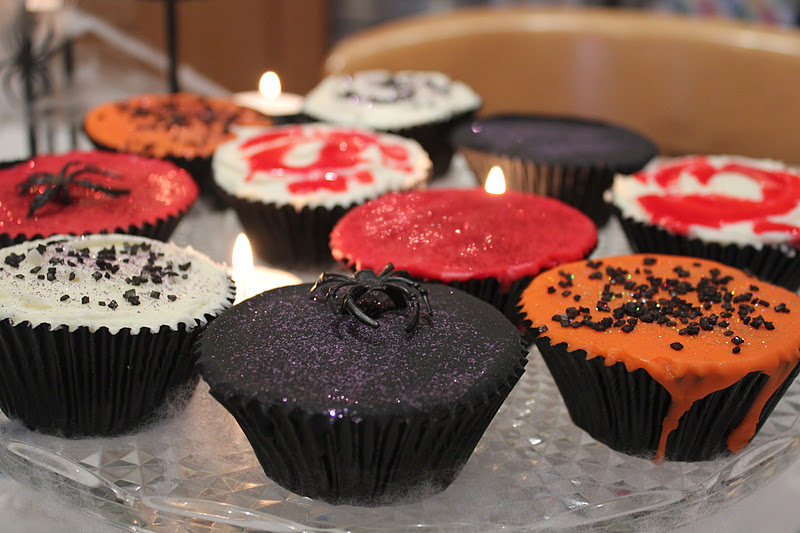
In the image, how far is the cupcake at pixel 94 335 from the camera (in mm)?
1826

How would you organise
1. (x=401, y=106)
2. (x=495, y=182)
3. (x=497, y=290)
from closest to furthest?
(x=497, y=290) < (x=495, y=182) < (x=401, y=106)

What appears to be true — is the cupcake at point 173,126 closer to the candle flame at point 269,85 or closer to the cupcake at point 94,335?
the candle flame at point 269,85

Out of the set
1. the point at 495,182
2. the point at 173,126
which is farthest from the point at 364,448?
the point at 173,126

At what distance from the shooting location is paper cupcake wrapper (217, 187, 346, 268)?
8.84 feet

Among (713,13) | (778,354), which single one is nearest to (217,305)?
(778,354)

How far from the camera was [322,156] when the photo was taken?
9.45 feet

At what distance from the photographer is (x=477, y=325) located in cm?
187

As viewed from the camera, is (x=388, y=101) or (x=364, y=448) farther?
(x=388, y=101)

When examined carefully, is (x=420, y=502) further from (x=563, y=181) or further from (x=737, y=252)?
(x=563, y=181)

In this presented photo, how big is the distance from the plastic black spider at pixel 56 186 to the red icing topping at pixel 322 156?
0.51 meters

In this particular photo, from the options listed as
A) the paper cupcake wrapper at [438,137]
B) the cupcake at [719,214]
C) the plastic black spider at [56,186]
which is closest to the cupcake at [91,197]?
the plastic black spider at [56,186]

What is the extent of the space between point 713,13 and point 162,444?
5.44 m

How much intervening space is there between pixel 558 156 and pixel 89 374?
1.93m

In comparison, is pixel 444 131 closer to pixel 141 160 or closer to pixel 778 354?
pixel 141 160
